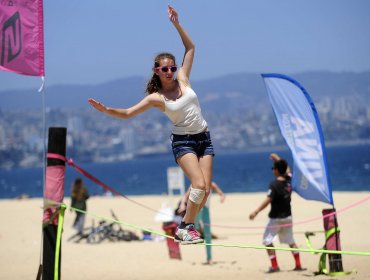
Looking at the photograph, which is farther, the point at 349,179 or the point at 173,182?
the point at 349,179

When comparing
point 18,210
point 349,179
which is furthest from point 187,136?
point 349,179

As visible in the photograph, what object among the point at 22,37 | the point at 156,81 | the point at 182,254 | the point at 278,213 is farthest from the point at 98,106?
the point at 182,254

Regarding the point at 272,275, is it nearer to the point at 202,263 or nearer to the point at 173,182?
the point at 202,263

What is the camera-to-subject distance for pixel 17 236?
18500 mm

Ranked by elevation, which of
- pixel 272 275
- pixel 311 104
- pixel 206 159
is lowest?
pixel 272 275

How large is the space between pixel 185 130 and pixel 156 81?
25.3 inches

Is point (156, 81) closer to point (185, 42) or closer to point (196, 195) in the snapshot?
point (185, 42)

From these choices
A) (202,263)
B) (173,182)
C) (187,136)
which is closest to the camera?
(187,136)

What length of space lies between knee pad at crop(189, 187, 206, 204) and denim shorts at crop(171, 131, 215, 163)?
42cm

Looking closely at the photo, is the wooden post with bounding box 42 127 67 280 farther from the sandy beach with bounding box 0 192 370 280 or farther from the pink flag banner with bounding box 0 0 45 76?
the sandy beach with bounding box 0 192 370 280

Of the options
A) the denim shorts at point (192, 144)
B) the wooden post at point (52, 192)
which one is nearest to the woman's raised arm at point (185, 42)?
the denim shorts at point (192, 144)

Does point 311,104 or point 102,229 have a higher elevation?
point 311,104

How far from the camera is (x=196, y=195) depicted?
8023mm

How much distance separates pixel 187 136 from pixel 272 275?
348cm
